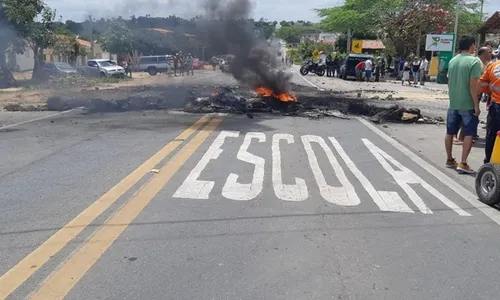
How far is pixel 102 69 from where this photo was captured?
3503 centimetres

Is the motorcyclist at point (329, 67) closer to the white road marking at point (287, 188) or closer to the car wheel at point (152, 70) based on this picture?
the car wheel at point (152, 70)

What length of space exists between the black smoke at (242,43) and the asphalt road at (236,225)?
838 cm

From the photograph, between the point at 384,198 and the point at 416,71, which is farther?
the point at 416,71

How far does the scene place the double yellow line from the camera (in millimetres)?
3350

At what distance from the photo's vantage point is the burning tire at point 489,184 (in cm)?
539

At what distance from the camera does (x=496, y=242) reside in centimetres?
442

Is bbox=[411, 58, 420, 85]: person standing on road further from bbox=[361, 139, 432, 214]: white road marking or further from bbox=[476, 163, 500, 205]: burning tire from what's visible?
bbox=[476, 163, 500, 205]: burning tire

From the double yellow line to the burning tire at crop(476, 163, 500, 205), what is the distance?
141 inches

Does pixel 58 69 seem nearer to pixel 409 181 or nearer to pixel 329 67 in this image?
pixel 329 67

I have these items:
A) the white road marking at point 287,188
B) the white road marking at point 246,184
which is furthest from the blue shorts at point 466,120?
the white road marking at point 246,184

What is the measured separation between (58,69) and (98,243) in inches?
1183

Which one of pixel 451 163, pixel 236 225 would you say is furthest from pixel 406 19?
pixel 236 225

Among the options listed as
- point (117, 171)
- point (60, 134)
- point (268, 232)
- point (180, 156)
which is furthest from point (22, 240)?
point (60, 134)

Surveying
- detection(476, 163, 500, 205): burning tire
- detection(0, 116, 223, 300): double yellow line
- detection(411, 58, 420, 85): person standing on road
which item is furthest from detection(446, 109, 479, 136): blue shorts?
Answer: detection(411, 58, 420, 85): person standing on road
